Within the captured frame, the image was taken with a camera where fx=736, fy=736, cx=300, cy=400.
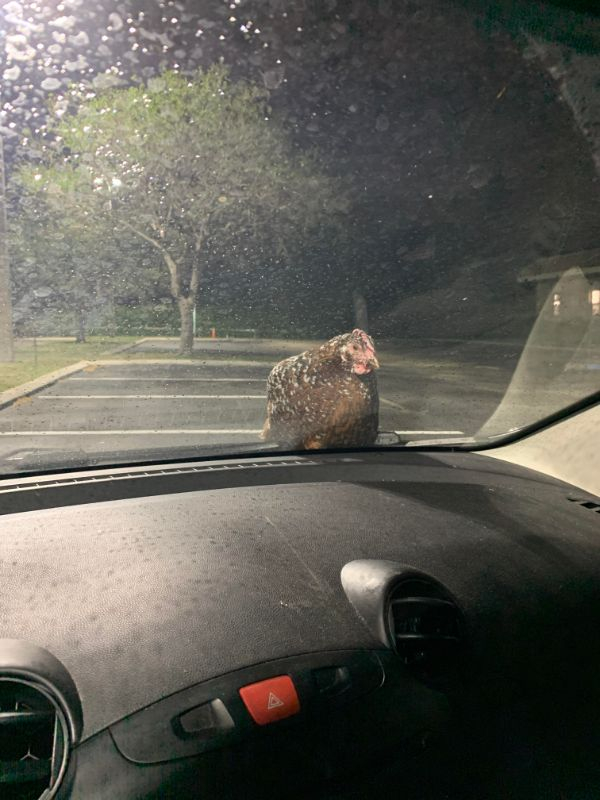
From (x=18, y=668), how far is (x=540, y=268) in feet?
17.7

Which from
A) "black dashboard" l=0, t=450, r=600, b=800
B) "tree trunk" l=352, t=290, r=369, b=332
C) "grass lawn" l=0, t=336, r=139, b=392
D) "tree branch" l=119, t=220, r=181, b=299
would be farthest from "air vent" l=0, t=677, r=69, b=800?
"tree trunk" l=352, t=290, r=369, b=332

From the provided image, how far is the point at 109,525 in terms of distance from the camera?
112 inches

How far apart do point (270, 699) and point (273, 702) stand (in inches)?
0.5

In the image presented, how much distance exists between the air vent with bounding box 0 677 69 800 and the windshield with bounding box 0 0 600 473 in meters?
1.43

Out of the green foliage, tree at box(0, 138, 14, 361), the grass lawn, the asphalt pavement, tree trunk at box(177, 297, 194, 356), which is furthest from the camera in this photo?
the asphalt pavement

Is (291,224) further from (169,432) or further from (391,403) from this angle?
(169,432)

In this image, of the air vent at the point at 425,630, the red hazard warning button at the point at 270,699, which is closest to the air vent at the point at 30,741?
the red hazard warning button at the point at 270,699

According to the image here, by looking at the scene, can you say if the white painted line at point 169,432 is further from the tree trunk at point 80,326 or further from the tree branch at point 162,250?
the tree branch at point 162,250

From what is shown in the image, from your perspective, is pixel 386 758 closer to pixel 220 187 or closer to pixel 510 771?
pixel 510 771

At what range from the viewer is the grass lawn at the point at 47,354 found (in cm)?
453

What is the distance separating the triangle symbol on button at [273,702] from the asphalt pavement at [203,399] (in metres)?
2.45

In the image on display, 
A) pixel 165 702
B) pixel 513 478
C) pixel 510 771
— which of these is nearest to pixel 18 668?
pixel 165 702

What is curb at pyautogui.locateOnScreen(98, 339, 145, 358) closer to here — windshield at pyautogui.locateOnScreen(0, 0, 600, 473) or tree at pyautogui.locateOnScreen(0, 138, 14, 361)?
windshield at pyautogui.locateOnScreen(0, 0, 600, 473)

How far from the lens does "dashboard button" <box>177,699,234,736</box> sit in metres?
2.12
